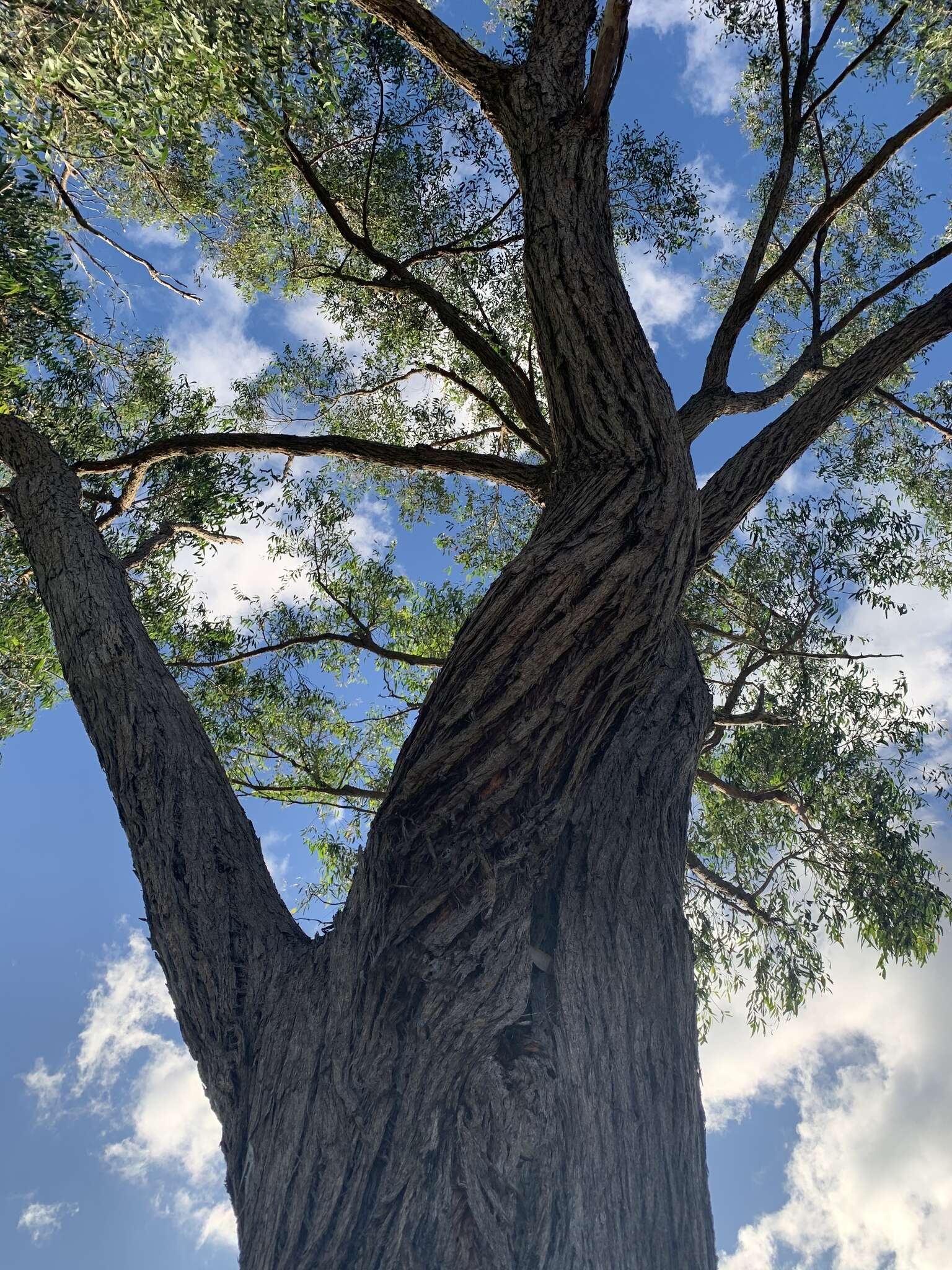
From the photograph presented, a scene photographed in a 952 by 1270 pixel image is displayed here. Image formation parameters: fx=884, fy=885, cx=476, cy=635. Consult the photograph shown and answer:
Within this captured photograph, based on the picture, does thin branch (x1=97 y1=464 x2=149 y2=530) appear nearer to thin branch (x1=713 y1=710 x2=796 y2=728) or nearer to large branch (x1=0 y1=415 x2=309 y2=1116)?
large branch (x1=0 y1=415 x2=309 y2=1116)

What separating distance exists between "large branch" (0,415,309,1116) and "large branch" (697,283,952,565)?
2.35m

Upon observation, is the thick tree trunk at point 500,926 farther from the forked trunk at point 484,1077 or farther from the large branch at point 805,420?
the large branch at point 805,420

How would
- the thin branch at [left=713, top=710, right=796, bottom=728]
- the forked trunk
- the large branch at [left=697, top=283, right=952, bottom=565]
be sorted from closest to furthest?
the forked trunk
the large branch at [left=697, top=283, right=952, bottom=565]
the thin branch at [left=713, top=710, right=796, bottom=728]

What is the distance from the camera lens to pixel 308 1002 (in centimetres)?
253

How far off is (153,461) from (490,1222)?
421cm

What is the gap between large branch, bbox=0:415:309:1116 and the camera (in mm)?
2611

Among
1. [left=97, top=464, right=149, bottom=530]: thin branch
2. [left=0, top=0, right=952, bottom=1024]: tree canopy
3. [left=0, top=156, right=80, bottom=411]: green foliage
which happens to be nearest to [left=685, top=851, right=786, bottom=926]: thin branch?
[left=0, top=0, right=952, bottom=1024]: tree canopy

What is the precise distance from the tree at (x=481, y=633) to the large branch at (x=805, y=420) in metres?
0.02

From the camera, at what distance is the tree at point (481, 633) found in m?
2.38

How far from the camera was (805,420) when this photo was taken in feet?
13.6

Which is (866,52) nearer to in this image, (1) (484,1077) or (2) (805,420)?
(2) (805,420)

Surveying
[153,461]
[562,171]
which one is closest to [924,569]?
[562,171]

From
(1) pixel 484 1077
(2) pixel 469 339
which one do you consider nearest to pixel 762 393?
(2) pixel 469 339

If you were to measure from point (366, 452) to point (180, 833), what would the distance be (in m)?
2.49
